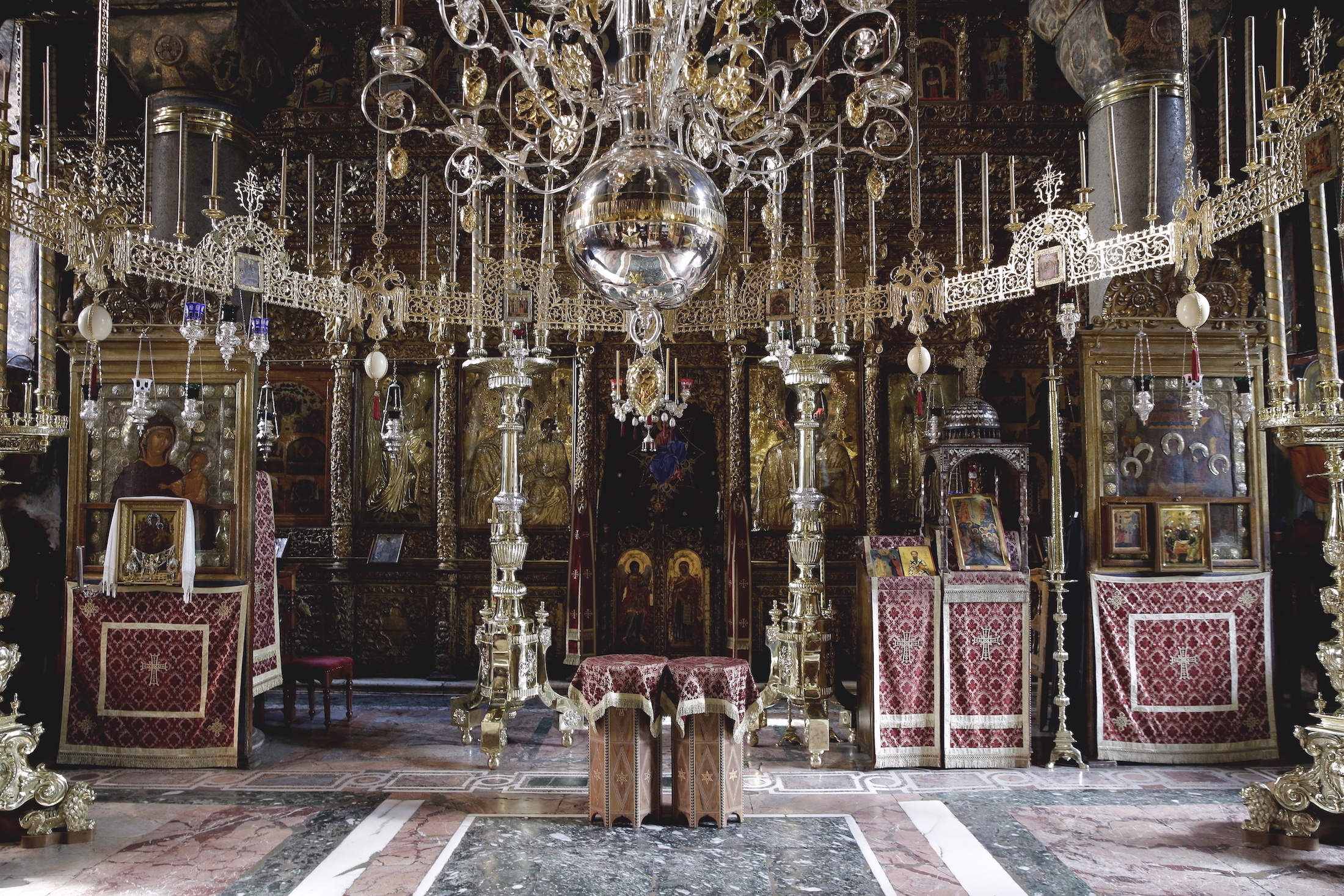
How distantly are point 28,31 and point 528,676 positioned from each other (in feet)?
22.9

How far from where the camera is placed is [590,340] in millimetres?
8492

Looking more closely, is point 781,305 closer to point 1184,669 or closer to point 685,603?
point 1184,669

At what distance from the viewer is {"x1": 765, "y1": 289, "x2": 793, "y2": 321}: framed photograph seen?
5746 mm

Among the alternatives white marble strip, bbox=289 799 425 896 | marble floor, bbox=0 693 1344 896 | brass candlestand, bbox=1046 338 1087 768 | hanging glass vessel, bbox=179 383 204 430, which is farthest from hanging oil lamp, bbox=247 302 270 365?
brass candlestand, bbox=1046 338 1087 768

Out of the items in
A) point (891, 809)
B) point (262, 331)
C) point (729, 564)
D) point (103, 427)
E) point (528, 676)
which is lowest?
point (891, 809)

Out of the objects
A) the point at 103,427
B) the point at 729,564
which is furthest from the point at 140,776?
the point at 729,564

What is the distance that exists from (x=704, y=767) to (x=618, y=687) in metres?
0.56

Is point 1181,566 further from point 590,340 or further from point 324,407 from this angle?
point 324,407

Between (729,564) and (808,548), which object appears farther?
(729,564)

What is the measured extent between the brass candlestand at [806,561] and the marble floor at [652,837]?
445mm

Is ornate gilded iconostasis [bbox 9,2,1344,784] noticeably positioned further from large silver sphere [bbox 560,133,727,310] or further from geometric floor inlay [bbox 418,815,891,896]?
large silver sphere [bbox 560,133,727,310]

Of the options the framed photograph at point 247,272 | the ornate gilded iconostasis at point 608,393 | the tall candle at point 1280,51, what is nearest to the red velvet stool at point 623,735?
the framed photograph at point 247,272

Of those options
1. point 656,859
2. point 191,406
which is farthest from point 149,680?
point 656,859

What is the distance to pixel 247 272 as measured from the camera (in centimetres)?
565
